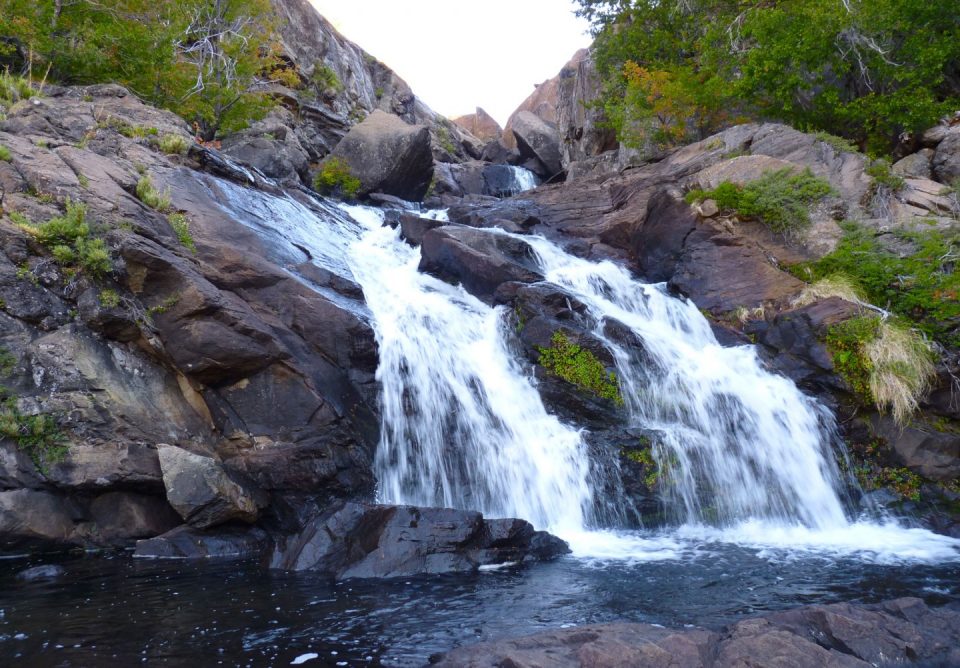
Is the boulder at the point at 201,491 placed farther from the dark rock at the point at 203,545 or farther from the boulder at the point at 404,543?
the boulder at the point at 404,543

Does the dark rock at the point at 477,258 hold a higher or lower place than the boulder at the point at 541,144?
lower

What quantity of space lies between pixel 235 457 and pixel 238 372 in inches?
50.1

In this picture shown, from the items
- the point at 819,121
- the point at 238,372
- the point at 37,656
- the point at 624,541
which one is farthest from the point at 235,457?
the point at 819,121

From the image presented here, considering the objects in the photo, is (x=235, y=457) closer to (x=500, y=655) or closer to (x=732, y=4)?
(x=500, y=655)

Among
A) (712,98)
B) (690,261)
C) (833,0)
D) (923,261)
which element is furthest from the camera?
(712,98)

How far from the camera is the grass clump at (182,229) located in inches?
403

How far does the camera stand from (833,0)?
1612 centimetres

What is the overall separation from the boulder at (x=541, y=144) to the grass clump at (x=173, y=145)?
23658 mm

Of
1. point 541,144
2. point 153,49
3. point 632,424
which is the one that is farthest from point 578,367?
point 541,144

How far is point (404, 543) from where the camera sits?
7355 mm

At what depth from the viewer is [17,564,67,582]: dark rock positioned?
6.89 meters

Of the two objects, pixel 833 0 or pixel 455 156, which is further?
pixel 455 156

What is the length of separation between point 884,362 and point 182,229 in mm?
12361

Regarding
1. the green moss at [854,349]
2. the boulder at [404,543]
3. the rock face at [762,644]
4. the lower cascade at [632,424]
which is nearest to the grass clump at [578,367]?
the lower cascade at [632,424]
